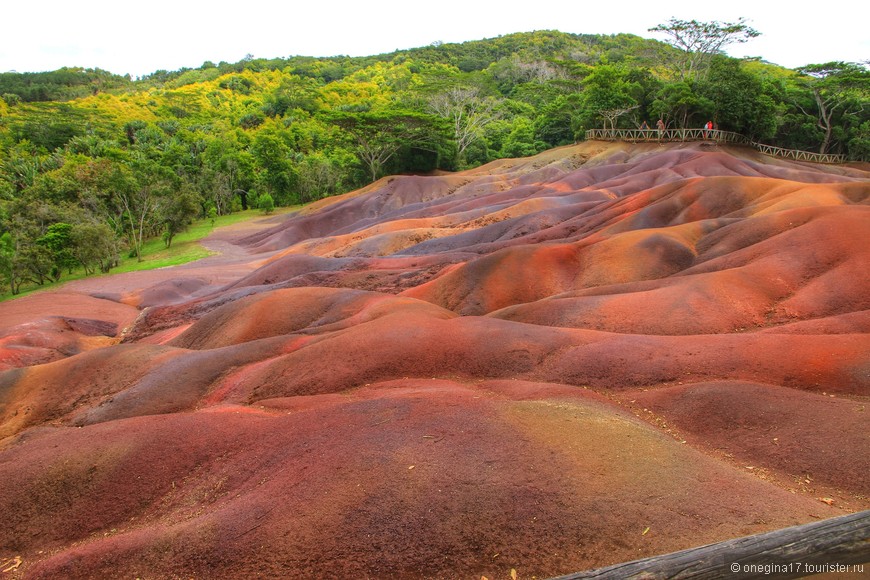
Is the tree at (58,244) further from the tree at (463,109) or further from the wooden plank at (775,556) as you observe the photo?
the wooden plank at (775,556)

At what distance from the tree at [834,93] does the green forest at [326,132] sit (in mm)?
166

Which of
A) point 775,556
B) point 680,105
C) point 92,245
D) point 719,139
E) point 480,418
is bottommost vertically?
point 92,245

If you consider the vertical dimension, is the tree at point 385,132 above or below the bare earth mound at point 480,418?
above

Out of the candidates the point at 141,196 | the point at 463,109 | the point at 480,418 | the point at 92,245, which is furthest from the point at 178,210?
the point at 480,418

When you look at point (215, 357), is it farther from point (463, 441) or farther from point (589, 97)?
point (589, 97)

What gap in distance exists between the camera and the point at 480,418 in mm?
9672

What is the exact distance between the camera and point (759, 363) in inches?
473

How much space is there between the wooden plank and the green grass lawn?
4847 cm

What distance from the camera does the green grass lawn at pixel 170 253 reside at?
47.5 metres

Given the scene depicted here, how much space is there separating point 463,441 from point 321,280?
24.6 meters

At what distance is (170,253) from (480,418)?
53841mm

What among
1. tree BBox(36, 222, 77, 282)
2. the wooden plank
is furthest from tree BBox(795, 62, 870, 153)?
tree BBox(36, 222, 77, 282)

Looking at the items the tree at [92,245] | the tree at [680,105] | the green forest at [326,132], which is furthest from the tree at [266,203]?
the tree at [680,105]

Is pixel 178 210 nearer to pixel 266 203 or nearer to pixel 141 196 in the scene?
pixel 141 196
